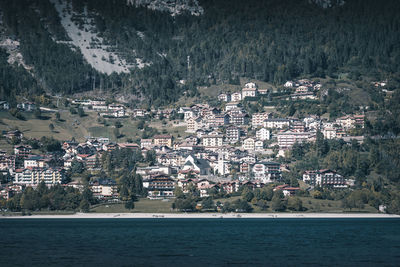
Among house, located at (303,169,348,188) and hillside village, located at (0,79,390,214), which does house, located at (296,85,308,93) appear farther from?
house, located at (303,169,348,188)

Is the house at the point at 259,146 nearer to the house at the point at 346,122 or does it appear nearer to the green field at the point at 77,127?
the house at the point at 346,122

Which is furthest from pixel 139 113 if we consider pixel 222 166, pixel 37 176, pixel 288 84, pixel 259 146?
pixel 37 176

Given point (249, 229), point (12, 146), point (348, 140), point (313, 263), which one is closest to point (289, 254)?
point (313, 263)

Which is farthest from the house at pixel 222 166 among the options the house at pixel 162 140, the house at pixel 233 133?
the house at pixel 162 140

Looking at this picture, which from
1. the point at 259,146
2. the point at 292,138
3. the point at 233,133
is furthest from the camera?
the point at 233,133

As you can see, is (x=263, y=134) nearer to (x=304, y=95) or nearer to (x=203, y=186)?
(x=304, y=95)

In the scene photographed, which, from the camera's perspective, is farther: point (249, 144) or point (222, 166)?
point (249, 144)

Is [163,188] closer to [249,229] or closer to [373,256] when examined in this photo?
[249,229]

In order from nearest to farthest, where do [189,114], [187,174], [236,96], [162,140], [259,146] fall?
[187,174] < [259,146] < [162,140] < [189,114] < [236,96]

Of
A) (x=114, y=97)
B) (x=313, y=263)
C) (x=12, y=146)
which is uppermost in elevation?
(x=114, y=97)
